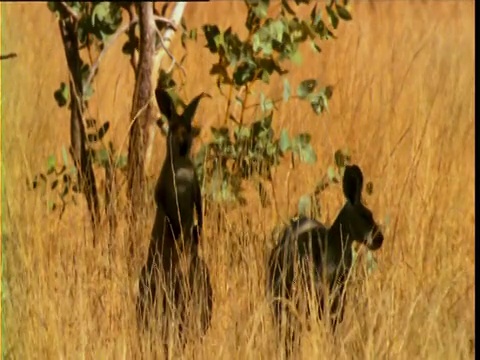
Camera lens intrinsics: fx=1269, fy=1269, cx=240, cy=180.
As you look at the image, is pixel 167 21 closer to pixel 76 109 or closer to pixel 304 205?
pixel 76 109

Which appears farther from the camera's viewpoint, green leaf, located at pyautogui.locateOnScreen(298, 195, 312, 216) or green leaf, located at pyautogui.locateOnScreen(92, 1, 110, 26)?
green leaf, located at pyautogui.locateOnScreen(92, 1, 110, 26)

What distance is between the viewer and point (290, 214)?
4.30 metres

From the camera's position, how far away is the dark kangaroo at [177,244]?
136 inches

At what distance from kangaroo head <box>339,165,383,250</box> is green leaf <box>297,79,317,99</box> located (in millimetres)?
996

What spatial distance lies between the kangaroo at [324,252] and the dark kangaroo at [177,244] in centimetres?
22

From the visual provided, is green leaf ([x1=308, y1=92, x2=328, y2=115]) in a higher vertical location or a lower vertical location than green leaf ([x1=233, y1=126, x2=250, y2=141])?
higher

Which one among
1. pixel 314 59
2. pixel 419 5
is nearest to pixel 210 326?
pixel 314 59

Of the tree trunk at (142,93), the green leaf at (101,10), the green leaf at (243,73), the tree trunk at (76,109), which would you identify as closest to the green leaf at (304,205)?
the green leaf at (243,73)

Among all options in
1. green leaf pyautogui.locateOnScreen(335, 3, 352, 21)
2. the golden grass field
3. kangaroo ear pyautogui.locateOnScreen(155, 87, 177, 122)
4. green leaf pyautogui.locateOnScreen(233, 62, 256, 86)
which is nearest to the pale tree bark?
the golden grass field

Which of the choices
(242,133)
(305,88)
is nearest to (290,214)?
(242,133)

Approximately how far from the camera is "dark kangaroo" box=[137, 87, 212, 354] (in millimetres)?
3465

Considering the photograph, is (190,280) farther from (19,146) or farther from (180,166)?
(19,146)

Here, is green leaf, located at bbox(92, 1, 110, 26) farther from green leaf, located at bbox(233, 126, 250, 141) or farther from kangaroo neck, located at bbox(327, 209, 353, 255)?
kangaroo neck, located at bbox(327, 209, 353, 255)

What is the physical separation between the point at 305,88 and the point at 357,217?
1097 millimetres
